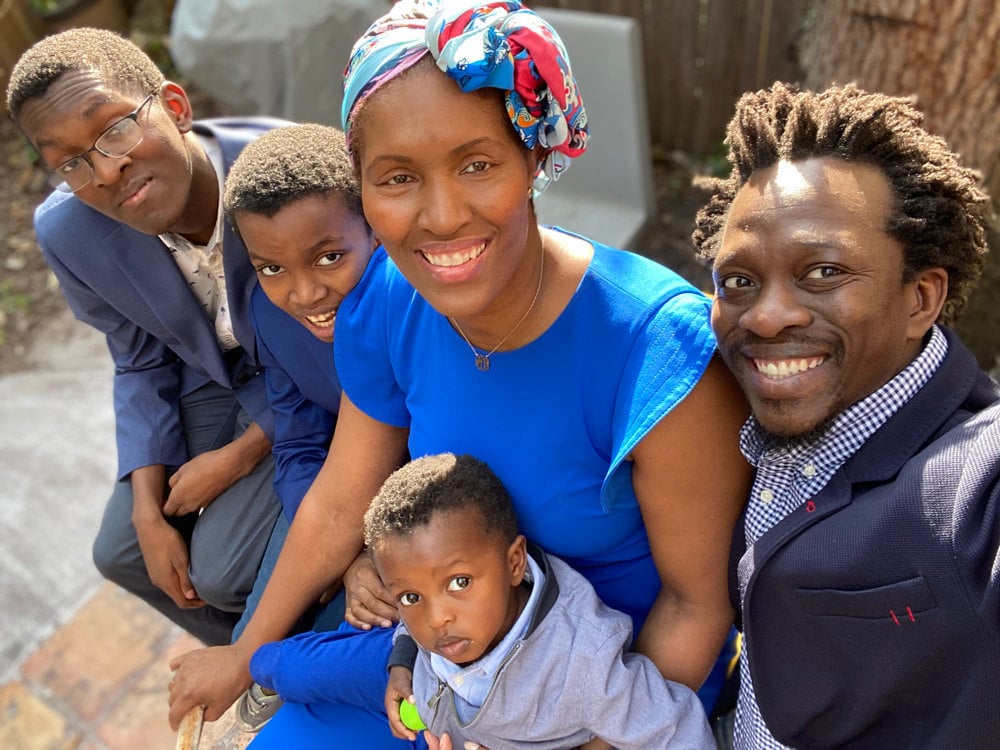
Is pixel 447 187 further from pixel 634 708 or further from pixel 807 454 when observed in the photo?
pixel 634 708

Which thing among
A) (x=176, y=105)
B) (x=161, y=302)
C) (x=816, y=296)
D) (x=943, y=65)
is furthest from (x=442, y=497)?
(x=943, y=65)

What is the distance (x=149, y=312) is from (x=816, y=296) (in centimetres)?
193

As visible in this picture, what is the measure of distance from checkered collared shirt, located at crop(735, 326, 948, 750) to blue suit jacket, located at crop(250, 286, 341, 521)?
1.16 meters

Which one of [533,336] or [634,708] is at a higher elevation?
[533,336]

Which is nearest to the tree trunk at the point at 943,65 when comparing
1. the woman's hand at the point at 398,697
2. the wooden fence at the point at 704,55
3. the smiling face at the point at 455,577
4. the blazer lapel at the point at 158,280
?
the wooden fence at the point at 704,55

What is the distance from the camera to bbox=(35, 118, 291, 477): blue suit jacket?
8.25 feet

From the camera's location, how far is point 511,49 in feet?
4.88

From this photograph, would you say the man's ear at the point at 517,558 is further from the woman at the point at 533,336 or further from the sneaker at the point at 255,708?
the sneaker at the point at 255,708

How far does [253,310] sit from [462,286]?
1.00 metres

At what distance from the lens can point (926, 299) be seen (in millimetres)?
1514

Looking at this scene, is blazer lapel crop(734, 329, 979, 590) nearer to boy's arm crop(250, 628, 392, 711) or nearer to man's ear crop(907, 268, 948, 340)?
man's ear crop(907, 268, 948, 340)

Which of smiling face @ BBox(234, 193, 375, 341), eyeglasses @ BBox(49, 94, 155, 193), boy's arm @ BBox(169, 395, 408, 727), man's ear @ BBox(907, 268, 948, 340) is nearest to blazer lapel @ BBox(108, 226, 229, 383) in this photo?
eyeglasses @ BBox(49, 94, 155, 193)

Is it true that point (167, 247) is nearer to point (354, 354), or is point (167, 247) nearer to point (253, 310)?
point (253, 310)

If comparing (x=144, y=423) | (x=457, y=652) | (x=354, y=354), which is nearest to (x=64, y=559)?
(x=144, y=423)
